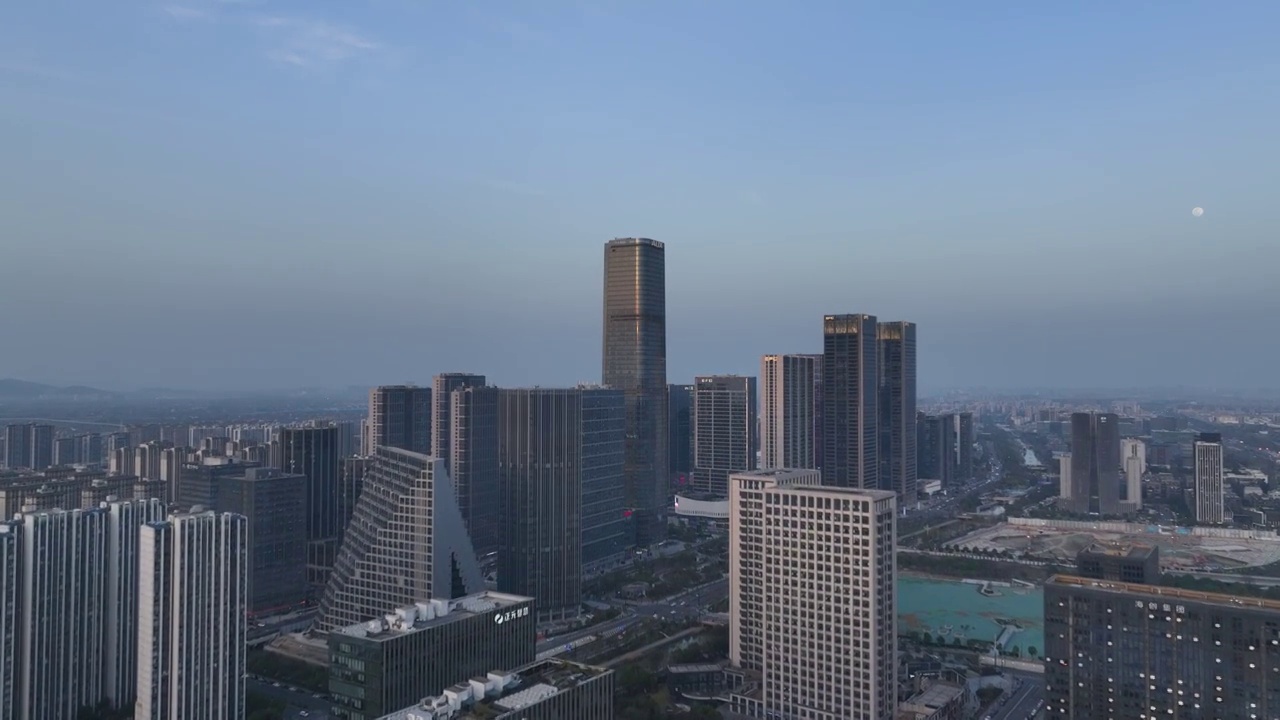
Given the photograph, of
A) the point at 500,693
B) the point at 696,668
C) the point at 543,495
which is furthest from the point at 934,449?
the point at 500,693

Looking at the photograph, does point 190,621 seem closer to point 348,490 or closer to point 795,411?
point 348,490

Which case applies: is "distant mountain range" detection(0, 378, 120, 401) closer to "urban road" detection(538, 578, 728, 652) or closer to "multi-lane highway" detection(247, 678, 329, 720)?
"multi-lane highway" detection(247, 678, 329, 720)

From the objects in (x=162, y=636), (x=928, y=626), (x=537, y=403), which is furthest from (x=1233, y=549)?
(x=162, y=636)

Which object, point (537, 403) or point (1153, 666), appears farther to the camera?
point (537, 403)

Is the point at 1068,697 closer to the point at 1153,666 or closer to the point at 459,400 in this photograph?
the point at 1153,666

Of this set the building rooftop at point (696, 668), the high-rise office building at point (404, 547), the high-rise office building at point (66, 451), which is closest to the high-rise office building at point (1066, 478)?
the building rooftop at point (696, 668)

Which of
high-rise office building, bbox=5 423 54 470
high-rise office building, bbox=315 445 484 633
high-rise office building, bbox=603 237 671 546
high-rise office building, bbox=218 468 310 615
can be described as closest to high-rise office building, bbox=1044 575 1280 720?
high-rise office building, bbox=315 445 484 633
